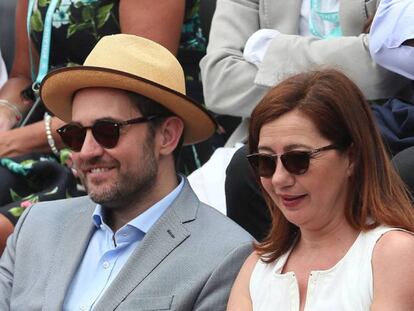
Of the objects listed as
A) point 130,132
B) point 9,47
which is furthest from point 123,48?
point 9,47

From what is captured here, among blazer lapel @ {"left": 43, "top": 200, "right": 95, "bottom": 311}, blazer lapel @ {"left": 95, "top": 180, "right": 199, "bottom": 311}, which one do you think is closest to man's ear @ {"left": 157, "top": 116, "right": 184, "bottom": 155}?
blazer lapel @ {"left": 95, "top": 180, "right": 199, "bottom": 311}

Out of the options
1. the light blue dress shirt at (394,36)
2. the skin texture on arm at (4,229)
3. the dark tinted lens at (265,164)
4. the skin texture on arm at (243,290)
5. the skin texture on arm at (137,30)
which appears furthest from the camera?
the skin texture on arm at (137,30)

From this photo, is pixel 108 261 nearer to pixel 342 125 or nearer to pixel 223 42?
pixel 342 125

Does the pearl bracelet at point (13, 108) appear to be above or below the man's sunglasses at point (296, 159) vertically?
below

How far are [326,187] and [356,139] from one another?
17 cm

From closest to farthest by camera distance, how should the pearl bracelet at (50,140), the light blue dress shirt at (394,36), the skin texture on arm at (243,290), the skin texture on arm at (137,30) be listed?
the skin texture on arm at (243,290) → the light blue dress shirt at (394,36) → the skin texture on arm at (137,30) → the pearl bracelet at (50,140)

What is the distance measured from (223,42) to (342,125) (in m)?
1.73

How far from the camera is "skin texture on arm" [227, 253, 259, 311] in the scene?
3213mm

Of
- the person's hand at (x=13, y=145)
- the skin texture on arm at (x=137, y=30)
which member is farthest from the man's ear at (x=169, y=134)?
the person's hand at (x=13, y=145)

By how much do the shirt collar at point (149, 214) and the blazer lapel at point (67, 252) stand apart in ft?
0.17

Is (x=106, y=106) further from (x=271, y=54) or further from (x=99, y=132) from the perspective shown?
(x=271, y=54)

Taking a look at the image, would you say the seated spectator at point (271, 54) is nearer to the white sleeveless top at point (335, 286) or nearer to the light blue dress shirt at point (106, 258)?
the light blue dress shirt at point (106, 258)

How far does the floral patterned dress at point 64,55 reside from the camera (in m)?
4.77

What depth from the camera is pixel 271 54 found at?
4.30 meters
